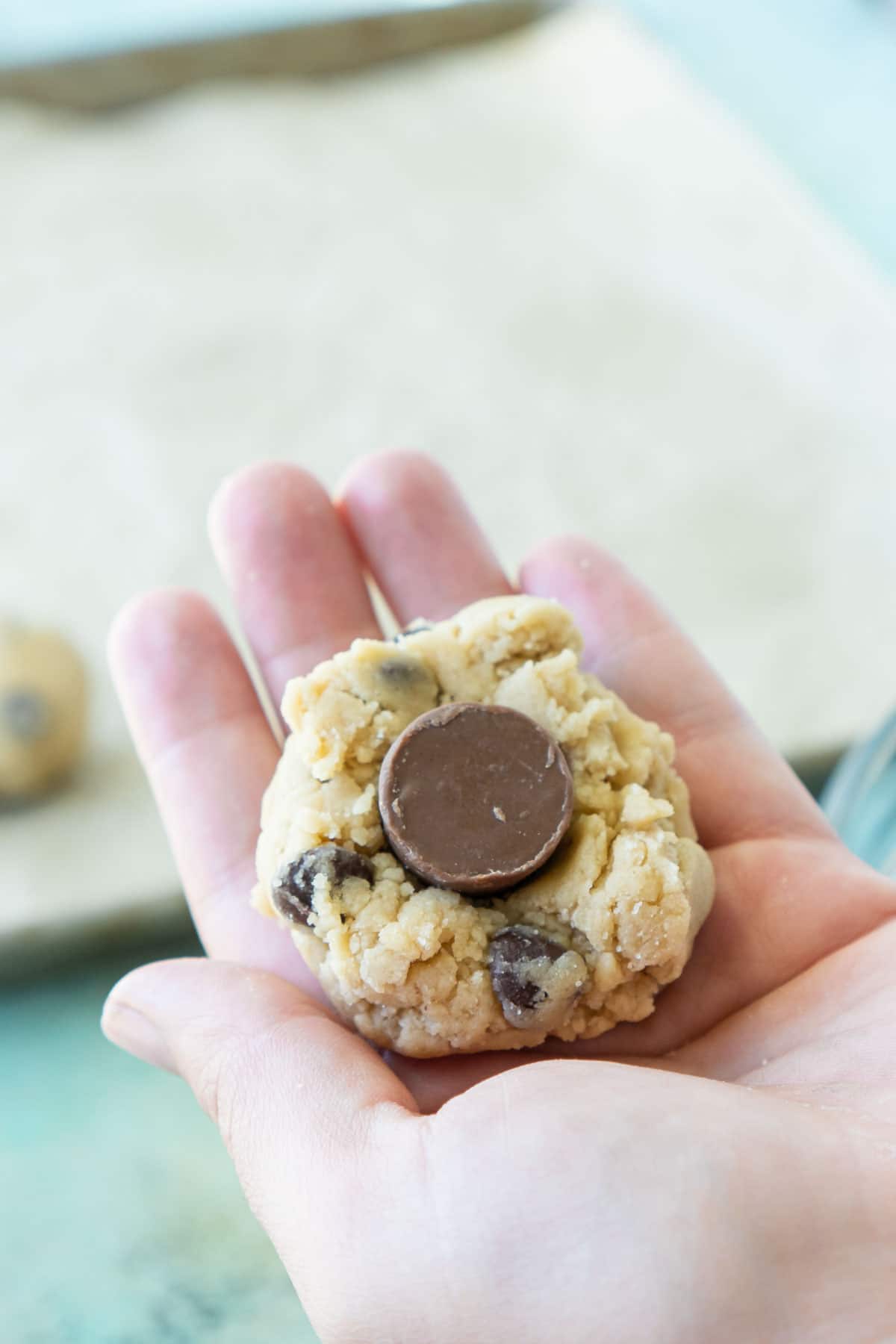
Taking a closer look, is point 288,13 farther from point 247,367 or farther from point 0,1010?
point 0,1010

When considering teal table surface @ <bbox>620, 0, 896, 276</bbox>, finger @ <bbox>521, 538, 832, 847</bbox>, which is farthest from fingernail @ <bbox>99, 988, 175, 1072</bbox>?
teal table surface @ <bbox>620, 0, 896, 276</bbox>

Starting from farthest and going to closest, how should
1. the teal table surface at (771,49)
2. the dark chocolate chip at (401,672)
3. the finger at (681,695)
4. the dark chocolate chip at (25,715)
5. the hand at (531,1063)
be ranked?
the teal table surface at (771,49)
the dark chocolate chip at (25,715)
the finger at (681,695)
the dark chocolate chip at (401,672)
the hand at (531,1063)

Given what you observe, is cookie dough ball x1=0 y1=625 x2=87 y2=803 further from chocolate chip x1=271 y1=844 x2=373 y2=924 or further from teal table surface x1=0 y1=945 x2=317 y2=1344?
chocolate chip x1=271 y1=844 x2=373 y2=924

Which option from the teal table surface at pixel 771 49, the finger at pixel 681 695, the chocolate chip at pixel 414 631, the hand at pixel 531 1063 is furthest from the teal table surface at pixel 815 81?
the chocolate chip at pixel 414 631

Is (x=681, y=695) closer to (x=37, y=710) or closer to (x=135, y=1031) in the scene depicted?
(x=135, y=1031)

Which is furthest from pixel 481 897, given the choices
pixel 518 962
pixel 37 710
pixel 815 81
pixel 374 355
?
pixel 815 81

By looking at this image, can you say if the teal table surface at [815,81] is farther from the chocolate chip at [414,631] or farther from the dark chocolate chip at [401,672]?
the dark chocolate chip at [401,672]
